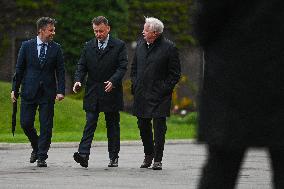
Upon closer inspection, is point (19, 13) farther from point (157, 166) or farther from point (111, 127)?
point (157, 166)

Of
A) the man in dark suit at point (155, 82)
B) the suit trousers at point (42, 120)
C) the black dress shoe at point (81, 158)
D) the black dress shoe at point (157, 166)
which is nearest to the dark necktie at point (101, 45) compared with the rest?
the man in dark suit at point (155, 82)

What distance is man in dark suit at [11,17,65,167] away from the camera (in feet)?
40.4

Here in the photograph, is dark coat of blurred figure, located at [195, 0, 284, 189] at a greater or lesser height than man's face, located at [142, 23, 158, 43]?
lesser

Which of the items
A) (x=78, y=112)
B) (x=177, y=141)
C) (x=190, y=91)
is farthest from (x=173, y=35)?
(x=177, y=141)

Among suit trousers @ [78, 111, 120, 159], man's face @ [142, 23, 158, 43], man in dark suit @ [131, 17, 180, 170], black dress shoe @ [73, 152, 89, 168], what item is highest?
man's face @ [142, 23, 158, 43]

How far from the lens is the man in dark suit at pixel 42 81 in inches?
485

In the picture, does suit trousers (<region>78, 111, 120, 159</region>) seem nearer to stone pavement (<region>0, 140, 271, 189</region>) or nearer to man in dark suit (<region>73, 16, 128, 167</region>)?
man in dark suit (<region>73, 16, 128, 167</region>)

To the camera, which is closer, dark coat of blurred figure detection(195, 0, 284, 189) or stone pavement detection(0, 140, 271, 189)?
dark coat of blurred figure detection(195, 0, 284, 189)

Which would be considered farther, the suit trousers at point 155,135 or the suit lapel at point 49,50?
the suit lapel at point 49,50

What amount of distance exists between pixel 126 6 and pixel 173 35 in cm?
351

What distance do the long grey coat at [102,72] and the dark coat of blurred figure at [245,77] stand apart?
749 centimetres

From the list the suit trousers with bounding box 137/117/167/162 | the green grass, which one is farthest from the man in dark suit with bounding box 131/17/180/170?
the green grass

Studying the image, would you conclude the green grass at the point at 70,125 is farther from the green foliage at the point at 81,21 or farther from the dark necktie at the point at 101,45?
the green foliage at the point at 81,21

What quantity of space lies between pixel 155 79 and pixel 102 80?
648mm
